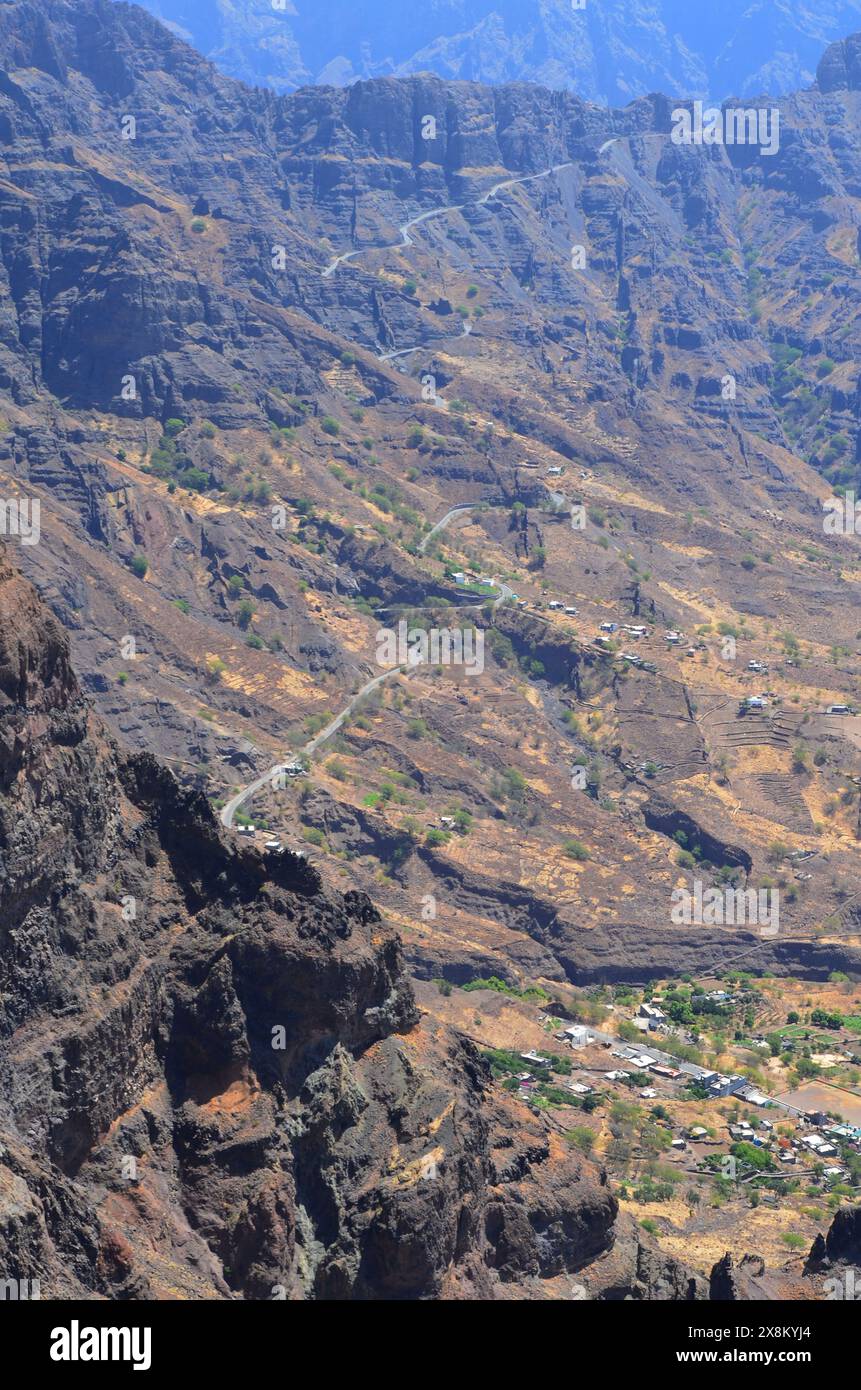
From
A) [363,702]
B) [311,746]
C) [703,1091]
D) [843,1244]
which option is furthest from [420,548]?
[843,1244]

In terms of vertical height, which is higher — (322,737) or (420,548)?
(420,548)

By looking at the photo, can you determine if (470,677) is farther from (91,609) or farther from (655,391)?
(655,391)

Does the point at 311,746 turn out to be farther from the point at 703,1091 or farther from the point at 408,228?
the point at 408,228

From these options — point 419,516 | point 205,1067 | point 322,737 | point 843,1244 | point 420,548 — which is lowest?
point 843,1244

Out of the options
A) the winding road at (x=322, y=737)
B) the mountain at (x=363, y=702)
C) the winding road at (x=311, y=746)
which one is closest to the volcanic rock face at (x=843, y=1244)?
the mountain at (x=363, y=702)

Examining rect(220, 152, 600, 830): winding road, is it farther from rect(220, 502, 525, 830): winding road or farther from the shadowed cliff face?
the shadowed cliff face

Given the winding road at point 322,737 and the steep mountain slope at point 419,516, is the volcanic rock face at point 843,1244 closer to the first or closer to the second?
the steep mountain slope at point 419,516
